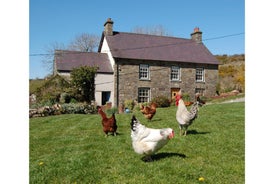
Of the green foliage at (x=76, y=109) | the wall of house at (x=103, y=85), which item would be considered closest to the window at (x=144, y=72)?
the wall of house at (x=103, y=85)

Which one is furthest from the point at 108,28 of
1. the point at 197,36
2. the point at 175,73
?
the point at 197,36

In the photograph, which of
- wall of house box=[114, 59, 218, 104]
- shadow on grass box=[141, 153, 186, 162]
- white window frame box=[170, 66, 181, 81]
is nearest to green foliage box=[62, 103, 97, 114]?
wall of house box=[114, 59, 218, 104]

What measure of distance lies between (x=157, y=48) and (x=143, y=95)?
13.8 feet

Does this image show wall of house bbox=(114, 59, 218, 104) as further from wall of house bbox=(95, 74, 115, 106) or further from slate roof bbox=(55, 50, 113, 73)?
slate roof bbox=(55, 50, 113, 73)

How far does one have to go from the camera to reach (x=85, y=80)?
18.5 metres

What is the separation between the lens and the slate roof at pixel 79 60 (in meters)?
19.3

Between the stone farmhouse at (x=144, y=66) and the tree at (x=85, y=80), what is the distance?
582mm

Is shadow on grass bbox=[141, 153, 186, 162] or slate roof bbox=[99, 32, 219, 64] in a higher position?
slate roof bbox=[99, 32, 219, 64]

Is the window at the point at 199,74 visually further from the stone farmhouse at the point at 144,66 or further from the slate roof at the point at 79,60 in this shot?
the slate roof at the point at 79,60

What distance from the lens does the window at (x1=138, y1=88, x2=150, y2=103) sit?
20.8 meters

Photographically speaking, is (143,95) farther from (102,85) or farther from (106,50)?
(106,50)
